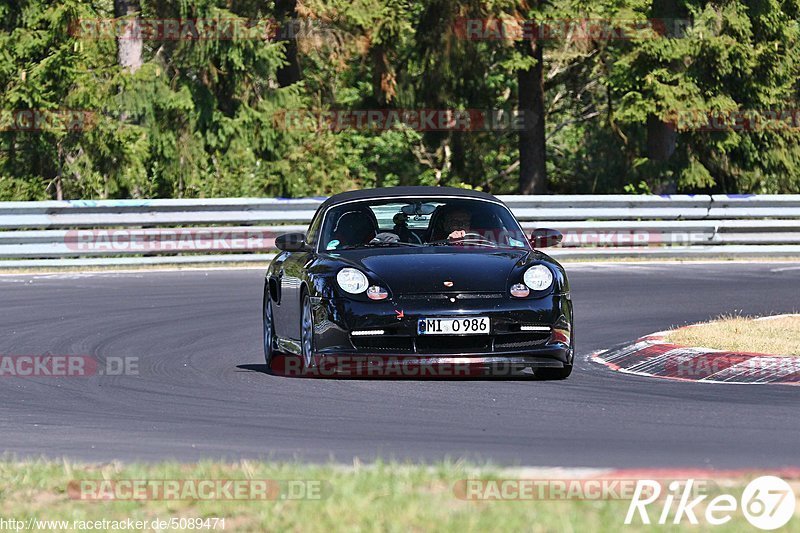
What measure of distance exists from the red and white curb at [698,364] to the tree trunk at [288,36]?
1678 centimetres

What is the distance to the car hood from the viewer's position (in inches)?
399

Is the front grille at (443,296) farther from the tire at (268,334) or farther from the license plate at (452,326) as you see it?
the tire at (268,334)

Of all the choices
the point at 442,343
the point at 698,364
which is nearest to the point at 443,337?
the point at 442,343

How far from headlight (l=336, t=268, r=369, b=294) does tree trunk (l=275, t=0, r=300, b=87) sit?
58.6 feet

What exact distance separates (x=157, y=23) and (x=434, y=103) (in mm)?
6781

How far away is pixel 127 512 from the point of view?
589cm

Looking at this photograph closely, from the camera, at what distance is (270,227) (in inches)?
872

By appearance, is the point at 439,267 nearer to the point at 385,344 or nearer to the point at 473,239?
the point at 385,344

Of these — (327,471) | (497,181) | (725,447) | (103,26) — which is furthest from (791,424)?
(497,181)

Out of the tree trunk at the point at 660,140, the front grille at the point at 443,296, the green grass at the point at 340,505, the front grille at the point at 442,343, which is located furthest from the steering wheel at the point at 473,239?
the tree trunk at the point at 660,140

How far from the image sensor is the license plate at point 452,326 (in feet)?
32.7

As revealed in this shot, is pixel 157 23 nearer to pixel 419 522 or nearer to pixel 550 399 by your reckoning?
pixel 550 399

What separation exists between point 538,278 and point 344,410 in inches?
78.1

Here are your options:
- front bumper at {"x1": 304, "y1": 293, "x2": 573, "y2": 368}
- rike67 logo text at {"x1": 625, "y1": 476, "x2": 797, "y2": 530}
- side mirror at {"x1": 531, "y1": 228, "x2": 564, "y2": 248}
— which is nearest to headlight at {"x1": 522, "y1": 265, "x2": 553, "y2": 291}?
front bumper at {"x1": 304, "y1": 293, "x2": 573, "y2": 368}
